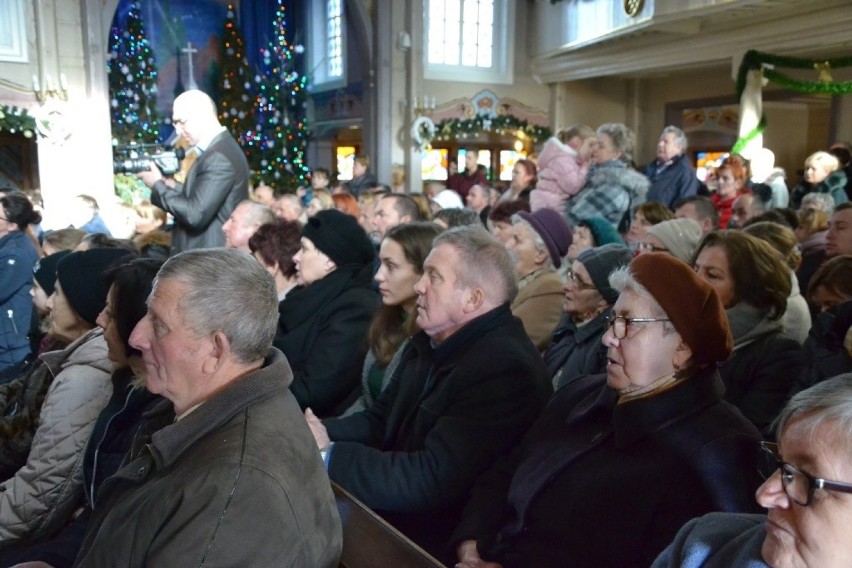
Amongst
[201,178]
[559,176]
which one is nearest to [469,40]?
[559,176]

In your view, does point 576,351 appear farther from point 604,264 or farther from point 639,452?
point 639,452

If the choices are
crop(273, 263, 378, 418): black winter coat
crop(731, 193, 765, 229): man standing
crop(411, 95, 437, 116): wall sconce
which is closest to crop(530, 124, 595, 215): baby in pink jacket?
crop(731, 193, 765, 229): man standing

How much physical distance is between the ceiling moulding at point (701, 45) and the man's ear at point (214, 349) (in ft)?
25.0

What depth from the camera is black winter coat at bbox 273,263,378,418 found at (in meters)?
2.85

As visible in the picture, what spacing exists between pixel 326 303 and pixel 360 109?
10.4m

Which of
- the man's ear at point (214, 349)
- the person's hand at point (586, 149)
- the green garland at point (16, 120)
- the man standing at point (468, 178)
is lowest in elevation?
the man's ear at point (214, 349)

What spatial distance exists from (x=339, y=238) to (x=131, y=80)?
11.2m

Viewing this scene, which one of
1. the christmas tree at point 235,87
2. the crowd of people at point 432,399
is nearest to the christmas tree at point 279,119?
the christmas tree at point 235,87

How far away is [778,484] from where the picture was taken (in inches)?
43.4

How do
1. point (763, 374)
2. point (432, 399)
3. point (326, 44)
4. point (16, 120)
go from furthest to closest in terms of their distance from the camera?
point (326, 44) → point (16, 120) → point (763, 374) → point (432, 399)

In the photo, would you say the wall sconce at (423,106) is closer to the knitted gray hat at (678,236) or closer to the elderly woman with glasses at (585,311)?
the knitted gray hat at (678,236)

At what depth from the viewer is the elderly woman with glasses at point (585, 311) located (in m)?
2.64

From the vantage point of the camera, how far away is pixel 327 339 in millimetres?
2889

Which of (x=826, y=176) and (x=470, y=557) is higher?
(x=826, y=176)
